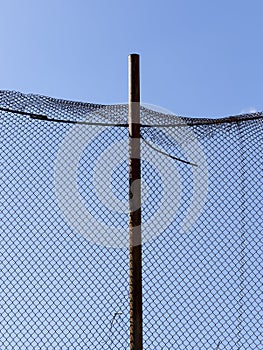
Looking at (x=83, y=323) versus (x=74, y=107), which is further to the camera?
(x=74, y=107)

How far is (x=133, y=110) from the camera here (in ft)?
18.2

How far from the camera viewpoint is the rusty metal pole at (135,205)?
5.22m

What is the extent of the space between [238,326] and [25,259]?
150cm

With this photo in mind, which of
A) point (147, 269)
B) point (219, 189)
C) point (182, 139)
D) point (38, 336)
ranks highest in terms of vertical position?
point (182, 139)

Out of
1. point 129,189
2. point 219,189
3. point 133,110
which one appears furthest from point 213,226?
point 133,110

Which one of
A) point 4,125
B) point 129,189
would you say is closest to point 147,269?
point 129,189

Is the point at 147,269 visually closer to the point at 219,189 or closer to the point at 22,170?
the point at 219,189

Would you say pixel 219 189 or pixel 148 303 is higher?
pixel 219 189

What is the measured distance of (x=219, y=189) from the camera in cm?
552

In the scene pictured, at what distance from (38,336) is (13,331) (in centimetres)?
17

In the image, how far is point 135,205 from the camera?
17.8 ft

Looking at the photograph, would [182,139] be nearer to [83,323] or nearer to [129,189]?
[129,189]

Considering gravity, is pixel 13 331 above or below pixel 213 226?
below

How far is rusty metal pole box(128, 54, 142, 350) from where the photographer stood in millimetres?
5223
